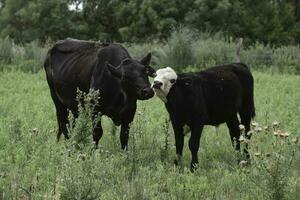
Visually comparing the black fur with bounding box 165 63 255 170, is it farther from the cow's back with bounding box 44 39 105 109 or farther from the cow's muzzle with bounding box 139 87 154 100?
the cow's back with bounding box 44 39 105 109

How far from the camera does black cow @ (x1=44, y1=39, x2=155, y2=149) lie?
24.4 ft

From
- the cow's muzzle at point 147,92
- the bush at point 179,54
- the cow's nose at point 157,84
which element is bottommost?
the bush at point 179,54

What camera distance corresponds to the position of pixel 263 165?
17.6 ft

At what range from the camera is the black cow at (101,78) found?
7.43 metres

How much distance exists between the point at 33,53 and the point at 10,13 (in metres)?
24.3

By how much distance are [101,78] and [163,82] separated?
1180mm

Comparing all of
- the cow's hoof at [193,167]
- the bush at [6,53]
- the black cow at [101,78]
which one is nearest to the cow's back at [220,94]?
the cow's hoof at [193,167]

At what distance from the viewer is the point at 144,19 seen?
38281 millimetres

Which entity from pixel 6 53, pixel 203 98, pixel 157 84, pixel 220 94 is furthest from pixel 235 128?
pixel 6 53

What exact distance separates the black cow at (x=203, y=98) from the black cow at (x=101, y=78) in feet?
1.15

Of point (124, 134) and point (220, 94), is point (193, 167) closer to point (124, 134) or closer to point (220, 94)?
point (220, 94)

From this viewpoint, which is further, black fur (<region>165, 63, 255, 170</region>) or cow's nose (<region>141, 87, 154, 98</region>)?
black fur (<region>165, 63, 255, 170</region>)

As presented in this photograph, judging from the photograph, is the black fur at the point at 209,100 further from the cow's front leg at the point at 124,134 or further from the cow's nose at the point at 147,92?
the cow's front leg at the point at 124,134

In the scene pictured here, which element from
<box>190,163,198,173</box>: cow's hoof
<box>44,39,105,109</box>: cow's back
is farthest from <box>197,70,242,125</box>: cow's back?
<box>44,39,105,109</box>: cow's back
